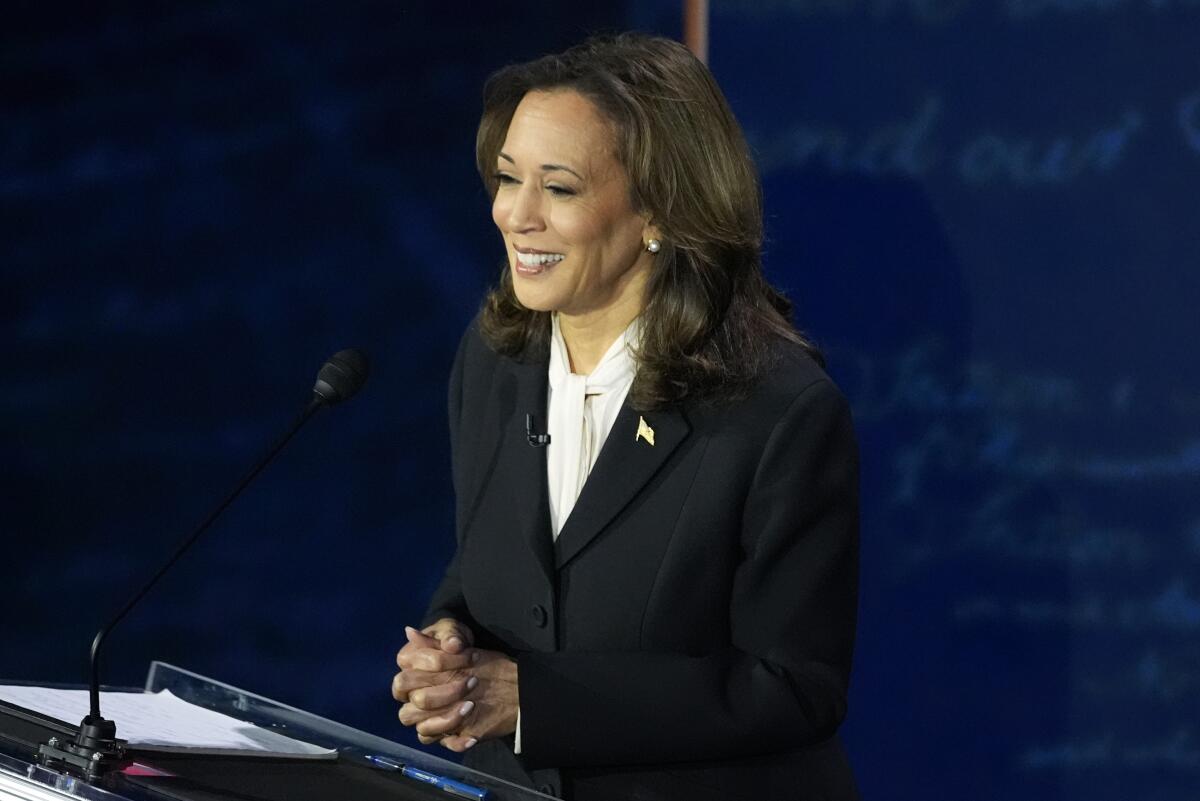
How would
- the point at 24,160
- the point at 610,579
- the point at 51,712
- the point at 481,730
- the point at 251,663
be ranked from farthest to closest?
the point at 251,663, the point at 24,160, the point at 610,579, the point at 481,730, the point at 51,712

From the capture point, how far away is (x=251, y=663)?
11.5 feet

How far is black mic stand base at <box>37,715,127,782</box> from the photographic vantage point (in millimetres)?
1406

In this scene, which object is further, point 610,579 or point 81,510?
Result: point 81,510

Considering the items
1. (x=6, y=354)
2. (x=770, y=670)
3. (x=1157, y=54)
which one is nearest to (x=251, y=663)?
(x=6, y=354)

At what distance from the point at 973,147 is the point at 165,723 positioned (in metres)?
1.72

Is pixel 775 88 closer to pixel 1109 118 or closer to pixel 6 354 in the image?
pixel 1109 118

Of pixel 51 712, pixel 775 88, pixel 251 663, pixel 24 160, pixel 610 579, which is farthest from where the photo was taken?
pixel 251 663

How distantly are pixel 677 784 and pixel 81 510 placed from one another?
6.44ft

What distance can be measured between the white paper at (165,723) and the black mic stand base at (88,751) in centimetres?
2

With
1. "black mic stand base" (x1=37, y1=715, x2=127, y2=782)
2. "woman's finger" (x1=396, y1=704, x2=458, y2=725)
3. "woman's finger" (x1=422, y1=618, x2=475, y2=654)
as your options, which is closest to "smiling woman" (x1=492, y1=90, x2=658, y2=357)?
"woman's finger" (x1=422, y1=618, x2=475, y2=654)

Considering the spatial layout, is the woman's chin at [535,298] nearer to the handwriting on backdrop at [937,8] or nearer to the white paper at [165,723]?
the white paper at [165,723]

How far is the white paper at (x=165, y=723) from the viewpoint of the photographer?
151cm

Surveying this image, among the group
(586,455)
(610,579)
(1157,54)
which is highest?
(1157,54)

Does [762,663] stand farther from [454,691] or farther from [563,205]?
[563,205]
